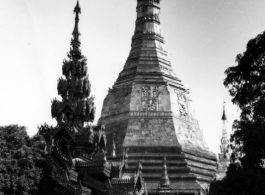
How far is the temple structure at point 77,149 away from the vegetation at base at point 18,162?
4.54 feet

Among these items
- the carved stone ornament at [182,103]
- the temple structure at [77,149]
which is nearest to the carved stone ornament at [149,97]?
the carved stone ornament at [182,103]

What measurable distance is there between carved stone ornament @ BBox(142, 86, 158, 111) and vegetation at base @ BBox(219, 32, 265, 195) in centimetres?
1802

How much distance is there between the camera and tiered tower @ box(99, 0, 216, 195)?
3253 cm

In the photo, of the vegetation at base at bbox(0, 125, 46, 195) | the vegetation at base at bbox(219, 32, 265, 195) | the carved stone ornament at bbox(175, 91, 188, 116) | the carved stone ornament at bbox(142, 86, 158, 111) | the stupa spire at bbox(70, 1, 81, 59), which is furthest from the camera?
the carved stone ornament at bbox(175, 91, 188, 116)

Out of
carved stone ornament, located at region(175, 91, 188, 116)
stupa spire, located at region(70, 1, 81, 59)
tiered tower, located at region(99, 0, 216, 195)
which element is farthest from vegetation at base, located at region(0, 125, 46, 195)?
carved stone ornament, located at region(175, 91, 188, 116)

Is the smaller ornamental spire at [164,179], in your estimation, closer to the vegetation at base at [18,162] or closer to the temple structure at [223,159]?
the temple structure at [223,159]

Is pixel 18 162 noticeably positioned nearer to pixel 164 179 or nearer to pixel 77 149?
pixel 77 149

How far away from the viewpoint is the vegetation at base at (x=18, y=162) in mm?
20859

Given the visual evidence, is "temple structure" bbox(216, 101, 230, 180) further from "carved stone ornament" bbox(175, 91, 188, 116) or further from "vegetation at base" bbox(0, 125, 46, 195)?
"vegetation at base" bbox(0, 125, 46, 195)

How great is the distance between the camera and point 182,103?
3734 centimetres

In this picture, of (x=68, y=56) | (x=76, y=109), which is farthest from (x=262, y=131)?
(x=68, y=56)

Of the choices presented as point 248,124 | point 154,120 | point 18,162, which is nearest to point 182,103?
point 154,120

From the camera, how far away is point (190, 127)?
36.5 metres

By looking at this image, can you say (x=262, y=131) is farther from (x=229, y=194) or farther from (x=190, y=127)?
(x=190, y=127)
